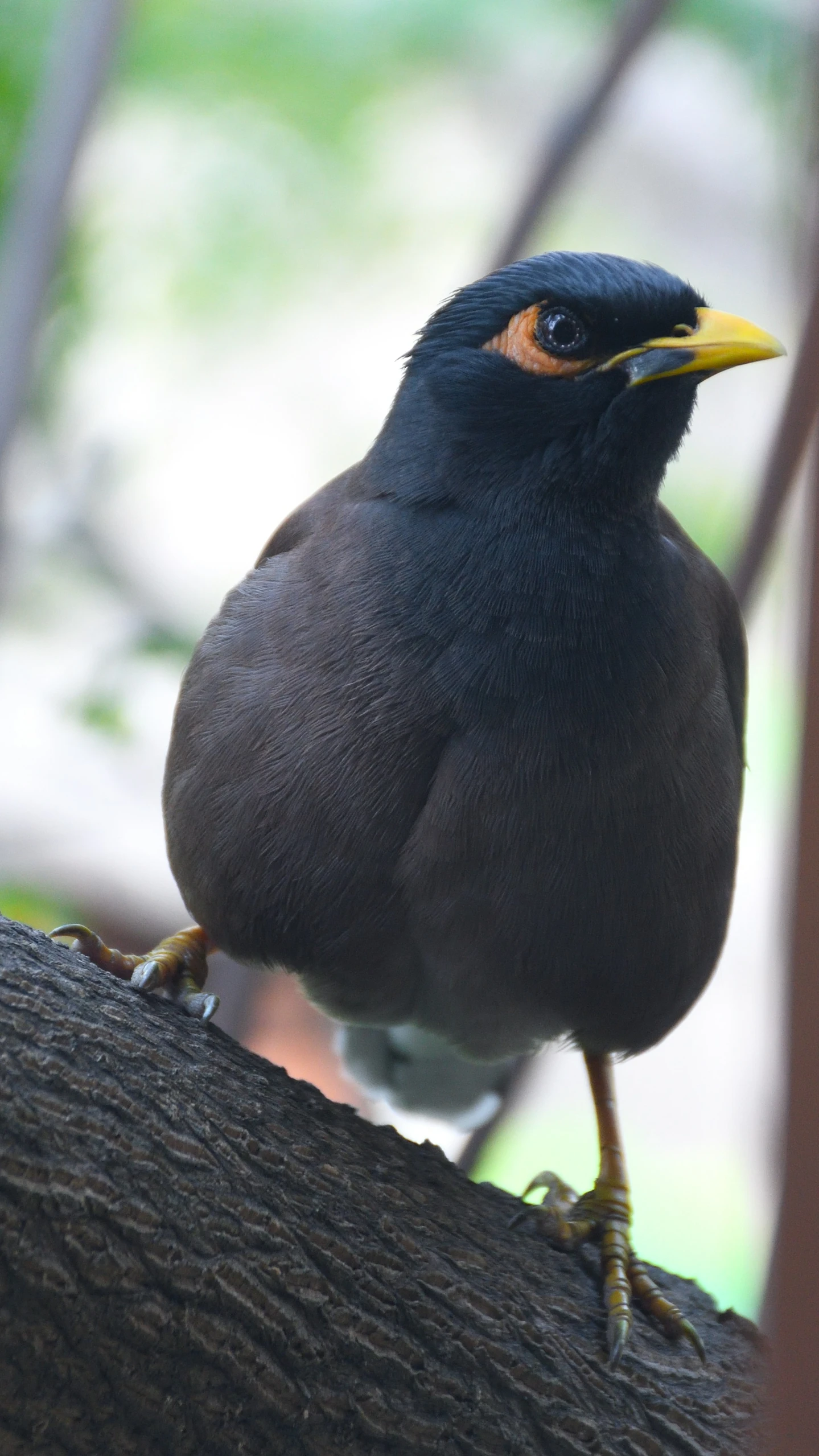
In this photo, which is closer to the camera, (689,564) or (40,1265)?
(40,1265)

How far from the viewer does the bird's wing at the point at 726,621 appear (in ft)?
7.97

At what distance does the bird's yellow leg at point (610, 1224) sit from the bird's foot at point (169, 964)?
0.59 m

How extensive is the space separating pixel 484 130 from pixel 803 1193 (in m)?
5.88

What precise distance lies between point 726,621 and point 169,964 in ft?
3.61

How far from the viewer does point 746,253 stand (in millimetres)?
5656

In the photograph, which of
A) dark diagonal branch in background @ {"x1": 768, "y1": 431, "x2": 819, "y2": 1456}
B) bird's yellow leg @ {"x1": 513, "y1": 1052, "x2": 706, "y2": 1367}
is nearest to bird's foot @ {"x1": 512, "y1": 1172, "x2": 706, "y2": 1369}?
bird's yellow leg @ {"x1": 513, "y1": 1052, "x2": 706, "y2": 1367}

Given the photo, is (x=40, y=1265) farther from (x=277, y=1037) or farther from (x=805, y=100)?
(x=277, y=1037)

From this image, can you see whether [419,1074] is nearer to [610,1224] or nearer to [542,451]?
[610,1224]

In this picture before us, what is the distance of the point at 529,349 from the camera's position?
222 cm

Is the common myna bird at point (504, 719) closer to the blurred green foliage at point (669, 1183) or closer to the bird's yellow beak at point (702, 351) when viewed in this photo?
the bird's yellow beak at point (702, 351)

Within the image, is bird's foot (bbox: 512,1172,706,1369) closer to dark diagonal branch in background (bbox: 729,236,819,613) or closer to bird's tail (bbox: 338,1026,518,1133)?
bird's tail (bbox: 338,1026,518,1133)

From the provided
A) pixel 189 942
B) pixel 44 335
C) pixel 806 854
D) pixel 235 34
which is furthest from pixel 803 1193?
pixel 235 34

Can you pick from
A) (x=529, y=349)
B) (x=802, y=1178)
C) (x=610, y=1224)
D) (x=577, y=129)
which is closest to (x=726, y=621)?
(x=529, y=349)

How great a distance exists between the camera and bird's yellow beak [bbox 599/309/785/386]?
205 cm
